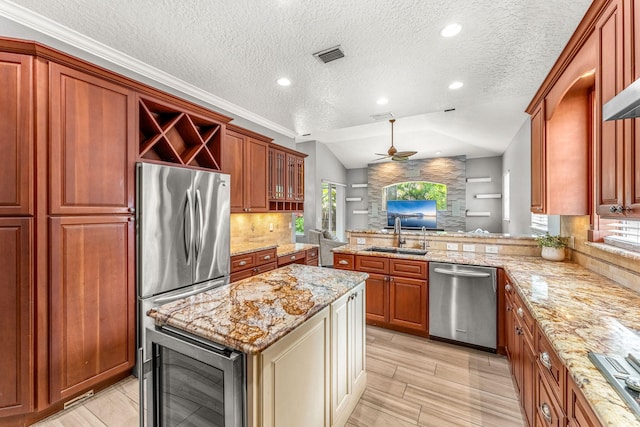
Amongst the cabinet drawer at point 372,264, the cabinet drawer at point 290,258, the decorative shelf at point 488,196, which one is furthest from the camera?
the decorative shelf at point 488,196

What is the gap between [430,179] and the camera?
8.62 m

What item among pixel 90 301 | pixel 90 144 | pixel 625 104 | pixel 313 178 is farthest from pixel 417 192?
pixel 90 301

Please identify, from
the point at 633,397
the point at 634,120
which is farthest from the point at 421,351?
the point at 634,120

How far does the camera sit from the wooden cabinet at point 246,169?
3590 mm

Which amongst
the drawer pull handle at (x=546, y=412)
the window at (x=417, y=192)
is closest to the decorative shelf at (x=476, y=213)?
the window at (x=417, y=192)

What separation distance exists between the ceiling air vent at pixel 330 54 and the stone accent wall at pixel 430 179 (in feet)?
Result: 22.8

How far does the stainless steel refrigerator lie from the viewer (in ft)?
7.68

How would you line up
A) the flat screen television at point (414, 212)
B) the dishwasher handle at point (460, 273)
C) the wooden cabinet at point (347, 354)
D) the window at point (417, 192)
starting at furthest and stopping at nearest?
1. the flat screen television at point (414, 212)
2. the window at point (417, 192)
3. the dishwasher handle at point (460, 273)
4. the wooden cabinet at point (347, 354)

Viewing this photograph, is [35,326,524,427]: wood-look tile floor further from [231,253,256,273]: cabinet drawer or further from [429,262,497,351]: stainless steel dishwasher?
[231,253,256,273]: cabinet drawer

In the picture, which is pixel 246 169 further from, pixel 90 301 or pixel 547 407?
pixel 547 407

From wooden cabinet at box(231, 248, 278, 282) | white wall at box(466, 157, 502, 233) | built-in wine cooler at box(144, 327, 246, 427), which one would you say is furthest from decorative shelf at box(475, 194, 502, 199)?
built-in wine cooler at box(144, 327, 246, 427)

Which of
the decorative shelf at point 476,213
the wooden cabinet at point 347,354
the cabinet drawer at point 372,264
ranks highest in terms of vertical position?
the decorative shelf at point 476,213

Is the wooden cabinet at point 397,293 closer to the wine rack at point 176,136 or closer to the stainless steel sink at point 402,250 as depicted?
the stainless steel sink at point 402,250

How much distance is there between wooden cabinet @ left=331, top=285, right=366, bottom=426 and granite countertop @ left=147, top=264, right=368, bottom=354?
0.44ft
